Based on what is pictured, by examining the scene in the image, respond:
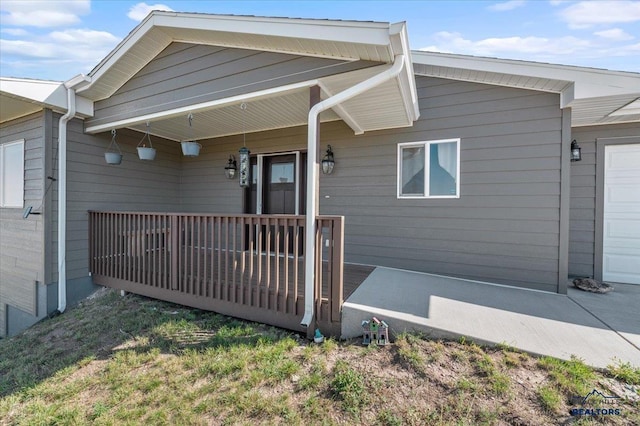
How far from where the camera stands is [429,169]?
431 centimetres

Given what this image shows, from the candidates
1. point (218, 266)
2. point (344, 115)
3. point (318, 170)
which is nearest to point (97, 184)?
point (218, 266)

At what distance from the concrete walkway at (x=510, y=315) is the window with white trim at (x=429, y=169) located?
4.45 ft

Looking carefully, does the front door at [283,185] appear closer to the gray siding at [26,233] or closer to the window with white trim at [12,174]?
the gray siding at [26,233]

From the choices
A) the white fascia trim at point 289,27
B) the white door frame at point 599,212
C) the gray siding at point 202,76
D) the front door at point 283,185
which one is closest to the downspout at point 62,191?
the gray siding at point 202,76

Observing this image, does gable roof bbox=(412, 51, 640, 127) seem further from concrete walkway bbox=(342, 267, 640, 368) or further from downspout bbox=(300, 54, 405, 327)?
concrete walkway bbox=(342, 267, 640, 368)

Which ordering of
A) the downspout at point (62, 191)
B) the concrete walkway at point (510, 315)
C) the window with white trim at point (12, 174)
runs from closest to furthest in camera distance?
1. the concrete walkway at point (510, 315)
2. the downspout at point (62, 191)
3. the window with white trim at point (12, 174)

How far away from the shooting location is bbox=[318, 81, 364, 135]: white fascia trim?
117 inches

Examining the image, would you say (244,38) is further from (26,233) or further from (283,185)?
(26,233)

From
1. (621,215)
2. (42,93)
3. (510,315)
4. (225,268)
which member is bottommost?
(510,315)

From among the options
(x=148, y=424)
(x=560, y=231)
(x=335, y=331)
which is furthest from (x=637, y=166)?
(x=148, y=424)

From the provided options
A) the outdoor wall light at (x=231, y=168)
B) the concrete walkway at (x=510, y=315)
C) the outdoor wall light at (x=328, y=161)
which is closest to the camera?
the concrete walkway at (x=510, y=315)

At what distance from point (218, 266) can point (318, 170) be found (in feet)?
5.49

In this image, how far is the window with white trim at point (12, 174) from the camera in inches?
178

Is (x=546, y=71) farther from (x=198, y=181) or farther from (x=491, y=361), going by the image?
(x=198, y=181)
